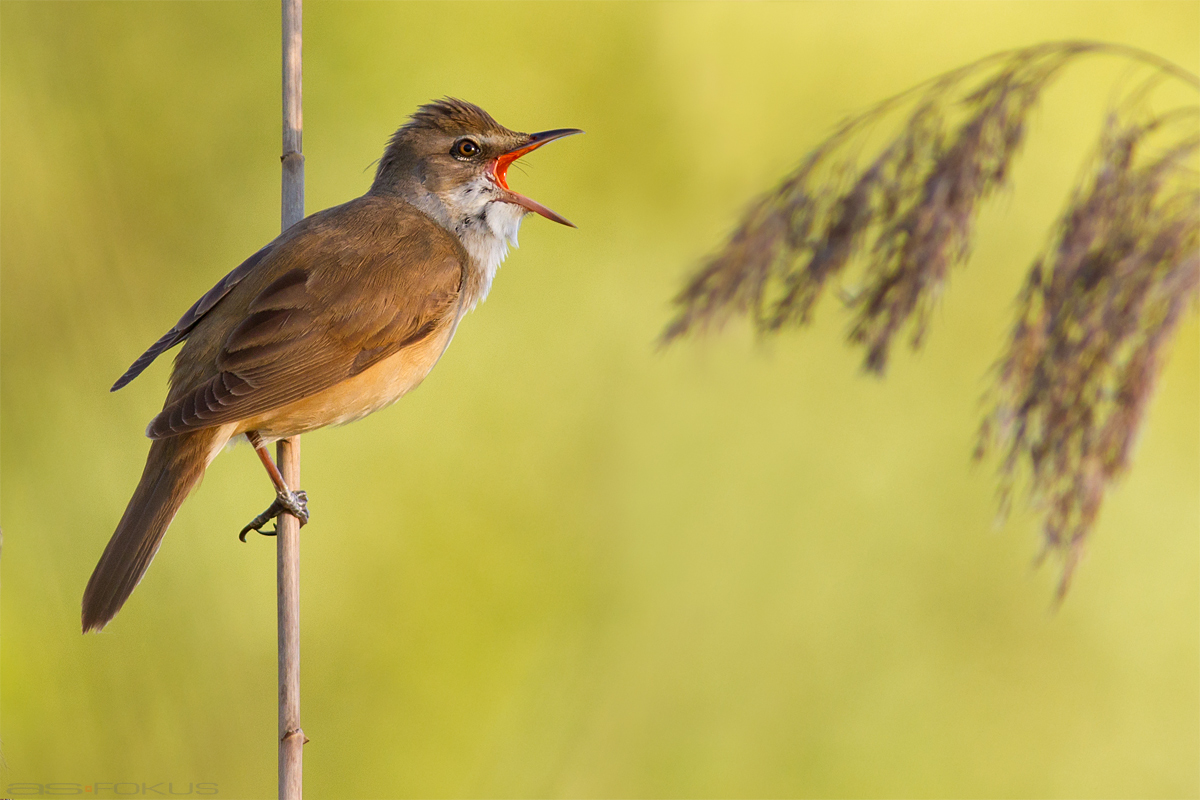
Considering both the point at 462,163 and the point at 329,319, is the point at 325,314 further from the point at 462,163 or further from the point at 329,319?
the point at 462,163

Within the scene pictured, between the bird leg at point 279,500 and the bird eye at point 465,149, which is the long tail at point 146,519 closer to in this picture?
the bird leg at point 279,500

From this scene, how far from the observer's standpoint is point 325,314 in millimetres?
2559

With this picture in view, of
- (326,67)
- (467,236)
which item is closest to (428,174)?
(467,236)

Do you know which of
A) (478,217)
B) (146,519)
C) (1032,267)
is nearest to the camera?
(1032,267)

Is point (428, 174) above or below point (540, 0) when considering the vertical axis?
below

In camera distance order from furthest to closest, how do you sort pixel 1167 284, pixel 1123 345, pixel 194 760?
pixel 194 760 < pixel 1123 345 < pixel 1167 284

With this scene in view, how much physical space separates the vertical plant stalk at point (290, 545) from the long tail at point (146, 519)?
9.8 inches

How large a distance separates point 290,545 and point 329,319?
2.07 feet

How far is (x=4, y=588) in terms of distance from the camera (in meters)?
2.72

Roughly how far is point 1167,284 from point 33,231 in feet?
9.32

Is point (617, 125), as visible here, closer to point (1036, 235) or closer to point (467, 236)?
point (467, 236)

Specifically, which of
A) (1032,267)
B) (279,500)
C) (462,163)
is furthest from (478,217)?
(1032,267)

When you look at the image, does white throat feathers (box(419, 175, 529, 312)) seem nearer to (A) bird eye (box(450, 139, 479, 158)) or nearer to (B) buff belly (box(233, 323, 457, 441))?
(A) bird eye (box(450, 139, 479, 158))

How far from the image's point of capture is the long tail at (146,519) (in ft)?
7.08
